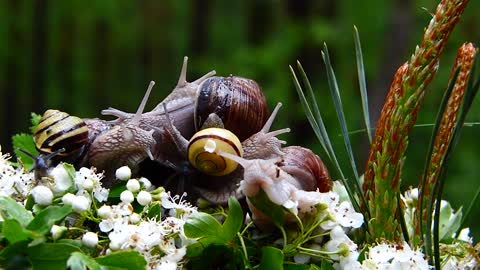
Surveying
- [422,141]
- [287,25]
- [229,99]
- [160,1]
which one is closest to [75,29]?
[160,1]

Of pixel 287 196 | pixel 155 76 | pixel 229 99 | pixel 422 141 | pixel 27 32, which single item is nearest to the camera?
pixel 287 196

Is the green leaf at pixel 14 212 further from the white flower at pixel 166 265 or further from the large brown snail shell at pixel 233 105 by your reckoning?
the large brown snail shell at pixel 233 105

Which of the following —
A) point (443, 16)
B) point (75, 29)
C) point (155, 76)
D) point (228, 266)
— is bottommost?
point (155, 76)

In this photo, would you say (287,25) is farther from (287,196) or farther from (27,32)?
(287,196)

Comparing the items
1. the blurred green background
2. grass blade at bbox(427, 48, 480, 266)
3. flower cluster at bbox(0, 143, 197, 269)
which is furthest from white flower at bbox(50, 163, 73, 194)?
the blurred green background

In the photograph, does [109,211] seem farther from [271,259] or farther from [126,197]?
[271,259]

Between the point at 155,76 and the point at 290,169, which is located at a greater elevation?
the point at 290,169

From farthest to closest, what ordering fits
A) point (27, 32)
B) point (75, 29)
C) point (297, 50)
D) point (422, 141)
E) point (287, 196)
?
point (75, 29) → point (27, 32) → point (297, 50) → point (422, 141) → point (287, 196)
